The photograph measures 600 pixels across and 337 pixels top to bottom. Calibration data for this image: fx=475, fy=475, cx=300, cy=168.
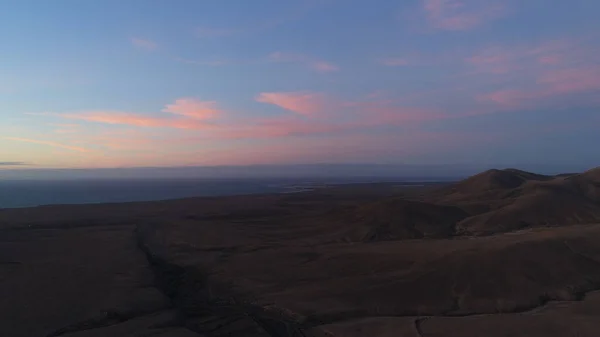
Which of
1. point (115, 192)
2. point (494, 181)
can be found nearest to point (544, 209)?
point (494, 181)

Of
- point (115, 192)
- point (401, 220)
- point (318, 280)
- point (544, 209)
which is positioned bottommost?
point (318, 280)

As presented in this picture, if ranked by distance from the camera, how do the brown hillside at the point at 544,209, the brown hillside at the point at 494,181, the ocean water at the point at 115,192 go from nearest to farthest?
the brown hillside at the point at 544,209 → the brown hillside at the point at 494,181 → the ocean water at the point at 115,192

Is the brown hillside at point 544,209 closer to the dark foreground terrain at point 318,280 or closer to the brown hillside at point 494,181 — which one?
the dark foreground terrain at point 318,280

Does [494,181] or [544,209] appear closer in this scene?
[544,209]

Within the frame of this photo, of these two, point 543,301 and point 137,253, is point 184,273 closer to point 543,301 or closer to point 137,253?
point 137,253

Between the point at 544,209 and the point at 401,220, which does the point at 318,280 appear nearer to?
the point at 401,220

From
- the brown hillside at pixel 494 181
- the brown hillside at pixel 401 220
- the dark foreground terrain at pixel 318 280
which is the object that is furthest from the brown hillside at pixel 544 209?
the brown hillside at pixel 494 181

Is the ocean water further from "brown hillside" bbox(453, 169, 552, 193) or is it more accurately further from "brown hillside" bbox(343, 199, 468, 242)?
"brown hillside" bbox(343, 199, 468, 242)

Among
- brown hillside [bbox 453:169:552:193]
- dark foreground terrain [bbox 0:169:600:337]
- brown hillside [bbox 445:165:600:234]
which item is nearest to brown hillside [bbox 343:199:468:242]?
dark foreground terrain [bbox 0:169:600:337]
